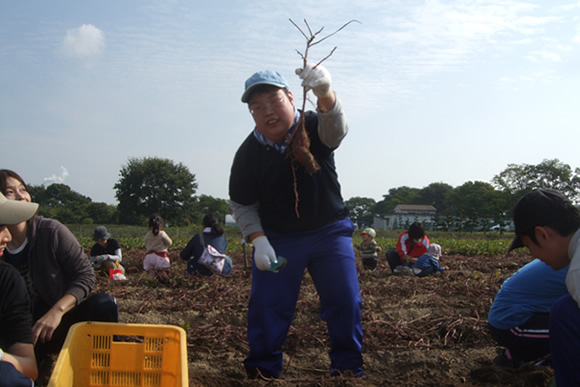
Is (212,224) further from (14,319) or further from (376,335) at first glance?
(14,319)

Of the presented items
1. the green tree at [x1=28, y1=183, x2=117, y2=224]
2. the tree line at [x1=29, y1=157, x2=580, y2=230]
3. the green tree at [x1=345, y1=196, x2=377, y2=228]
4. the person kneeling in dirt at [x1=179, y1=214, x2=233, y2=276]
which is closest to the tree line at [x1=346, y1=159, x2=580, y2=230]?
the tree line at [x1=29, y1=157, x2=580, y2=230]

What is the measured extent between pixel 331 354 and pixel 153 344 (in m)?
0.91

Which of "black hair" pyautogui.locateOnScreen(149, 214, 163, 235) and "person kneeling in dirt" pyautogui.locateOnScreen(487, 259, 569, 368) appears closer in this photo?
"person kneeling in dirt" pyautogui.locateOnScreen(487, 259, 569, 368)

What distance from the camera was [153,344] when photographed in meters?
2.06

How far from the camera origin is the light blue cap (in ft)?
7.54

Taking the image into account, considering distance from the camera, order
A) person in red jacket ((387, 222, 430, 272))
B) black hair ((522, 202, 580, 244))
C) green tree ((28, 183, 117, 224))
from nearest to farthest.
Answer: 1. black hair ((522, 202, 580, 244))
2. person in red jacket ((387, 222, 430, 272))
3. green tree ((28, 183, 117, 224))

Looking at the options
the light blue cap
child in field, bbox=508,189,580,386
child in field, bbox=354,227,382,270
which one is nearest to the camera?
child in field, bbox=508,189,580,386

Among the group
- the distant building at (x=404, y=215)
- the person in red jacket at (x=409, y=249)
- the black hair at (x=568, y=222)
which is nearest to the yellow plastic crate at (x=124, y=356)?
the black hair at (x=568, y=222)

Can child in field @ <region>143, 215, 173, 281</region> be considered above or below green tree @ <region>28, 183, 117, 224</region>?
below

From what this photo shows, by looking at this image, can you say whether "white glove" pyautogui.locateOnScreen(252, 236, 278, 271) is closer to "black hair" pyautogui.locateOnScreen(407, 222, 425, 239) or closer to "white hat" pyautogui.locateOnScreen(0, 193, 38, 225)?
"white hat" pyautogui.locateOnScreen(0, 193, 38, 225)

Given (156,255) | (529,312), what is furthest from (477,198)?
(529,312)

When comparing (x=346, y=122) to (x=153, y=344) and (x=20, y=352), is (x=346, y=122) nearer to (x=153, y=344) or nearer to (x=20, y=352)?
(x=153, y=344)

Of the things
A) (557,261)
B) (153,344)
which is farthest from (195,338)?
(557,261)

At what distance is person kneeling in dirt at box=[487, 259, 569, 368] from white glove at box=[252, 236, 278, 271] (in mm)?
1313
